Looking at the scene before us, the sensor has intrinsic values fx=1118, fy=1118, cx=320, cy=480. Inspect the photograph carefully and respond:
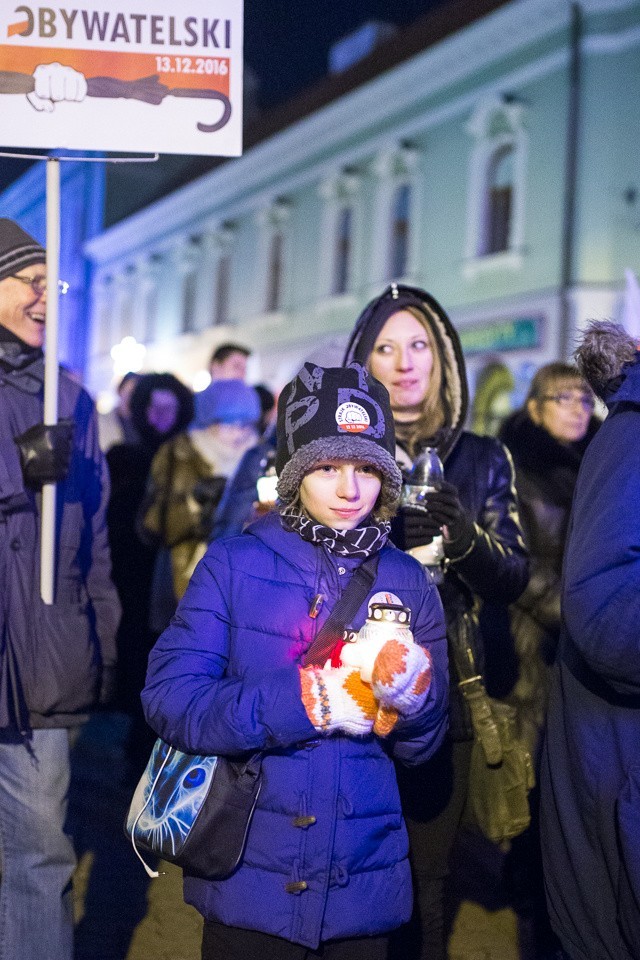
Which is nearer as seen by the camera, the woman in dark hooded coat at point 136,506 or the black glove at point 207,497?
the black glove at point 207,497

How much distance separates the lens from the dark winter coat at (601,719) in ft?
7.09

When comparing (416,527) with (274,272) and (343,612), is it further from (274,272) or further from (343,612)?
(274,272)

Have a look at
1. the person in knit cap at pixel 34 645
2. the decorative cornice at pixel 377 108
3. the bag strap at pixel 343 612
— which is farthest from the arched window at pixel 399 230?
the bag strap at pixel 343 612

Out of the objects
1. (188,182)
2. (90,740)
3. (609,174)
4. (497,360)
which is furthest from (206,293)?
(90,740)

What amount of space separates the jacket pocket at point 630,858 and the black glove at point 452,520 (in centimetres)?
95

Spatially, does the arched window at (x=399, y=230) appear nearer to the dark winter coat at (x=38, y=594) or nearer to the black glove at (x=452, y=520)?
the dark winter coat at (x=38, y=594)

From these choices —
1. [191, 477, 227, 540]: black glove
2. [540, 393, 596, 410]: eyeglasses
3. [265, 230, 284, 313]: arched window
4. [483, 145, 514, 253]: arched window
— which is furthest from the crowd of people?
[265, 230, 284, 313]: arched window

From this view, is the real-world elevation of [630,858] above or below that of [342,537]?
below

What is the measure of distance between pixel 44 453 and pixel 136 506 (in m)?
3.69

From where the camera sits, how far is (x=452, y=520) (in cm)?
304

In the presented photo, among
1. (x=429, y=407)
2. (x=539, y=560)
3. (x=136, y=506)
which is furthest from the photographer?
(x=136, y=506)

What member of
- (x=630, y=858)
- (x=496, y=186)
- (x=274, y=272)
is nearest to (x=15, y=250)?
(x=630, y=858)

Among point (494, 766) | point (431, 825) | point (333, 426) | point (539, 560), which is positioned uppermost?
point (333, 426)

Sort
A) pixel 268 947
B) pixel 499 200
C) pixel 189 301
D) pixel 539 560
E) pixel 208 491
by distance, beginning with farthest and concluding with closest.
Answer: pixel 189 301 → pixel 499 200 → pixel 208 491 → pixel 539 560 → pixel 268 947
